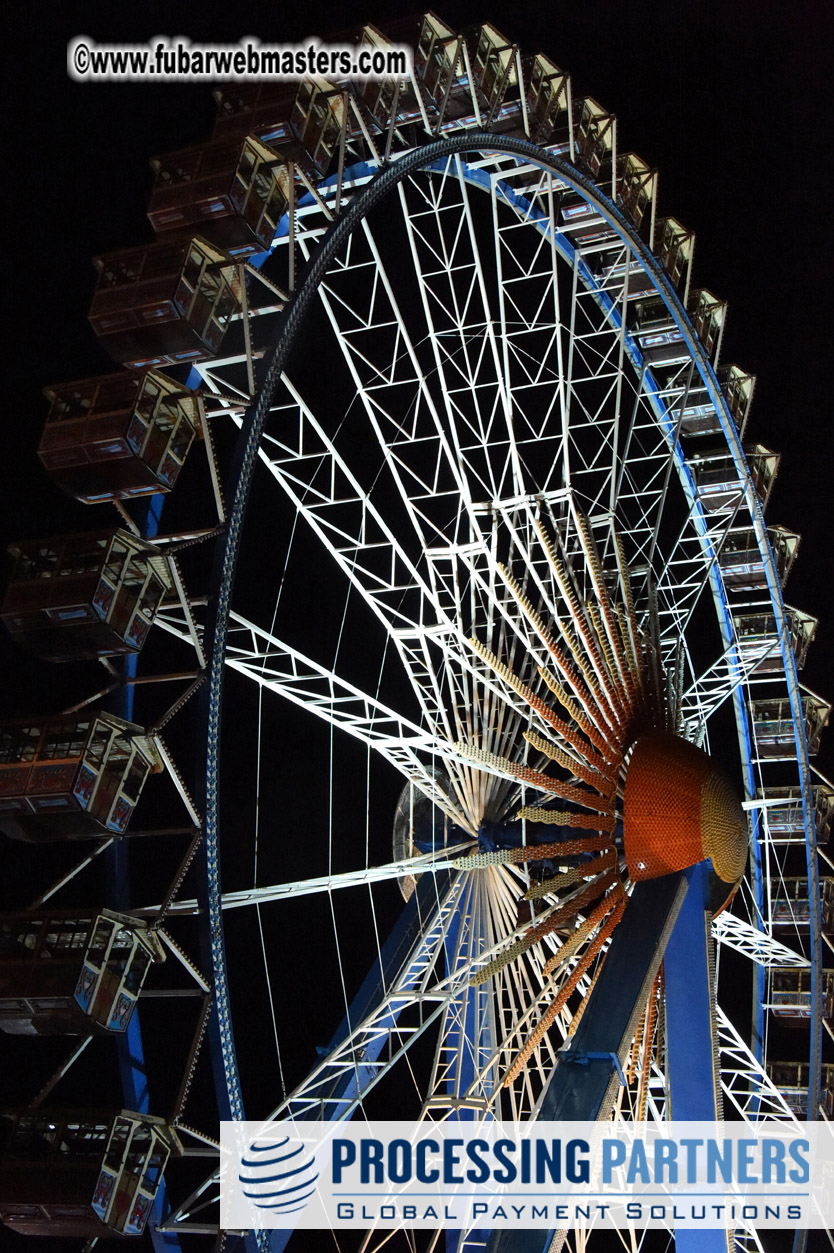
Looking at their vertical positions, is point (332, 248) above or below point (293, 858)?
above

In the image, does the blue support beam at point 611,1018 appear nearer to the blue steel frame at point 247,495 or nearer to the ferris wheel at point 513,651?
the ferris wheel at point 513,651

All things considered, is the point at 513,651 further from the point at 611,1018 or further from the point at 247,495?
the point at 247,495

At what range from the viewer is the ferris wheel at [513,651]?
11516 mm

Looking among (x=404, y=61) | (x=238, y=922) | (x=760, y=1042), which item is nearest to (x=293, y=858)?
(x=238, y=922)

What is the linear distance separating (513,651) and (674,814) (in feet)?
10.0

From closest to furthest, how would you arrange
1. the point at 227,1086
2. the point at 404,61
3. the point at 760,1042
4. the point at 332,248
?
the point at 227,1086 → the point at 332,248 → the point at 404,61 → the point at 760,1042

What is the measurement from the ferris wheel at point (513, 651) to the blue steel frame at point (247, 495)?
3cm

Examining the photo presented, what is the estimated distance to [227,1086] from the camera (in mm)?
9008

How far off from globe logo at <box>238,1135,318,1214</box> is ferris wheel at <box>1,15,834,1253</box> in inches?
15.3

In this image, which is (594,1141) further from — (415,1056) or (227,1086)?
(415,1056)

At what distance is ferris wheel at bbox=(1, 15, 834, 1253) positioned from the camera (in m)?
11.5

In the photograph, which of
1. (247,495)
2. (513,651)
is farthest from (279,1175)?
(513,651)

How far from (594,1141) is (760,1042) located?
10462 millimetres

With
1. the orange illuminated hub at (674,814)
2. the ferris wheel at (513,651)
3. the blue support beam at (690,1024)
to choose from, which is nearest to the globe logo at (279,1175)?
the ferris wheel at (513,651)
